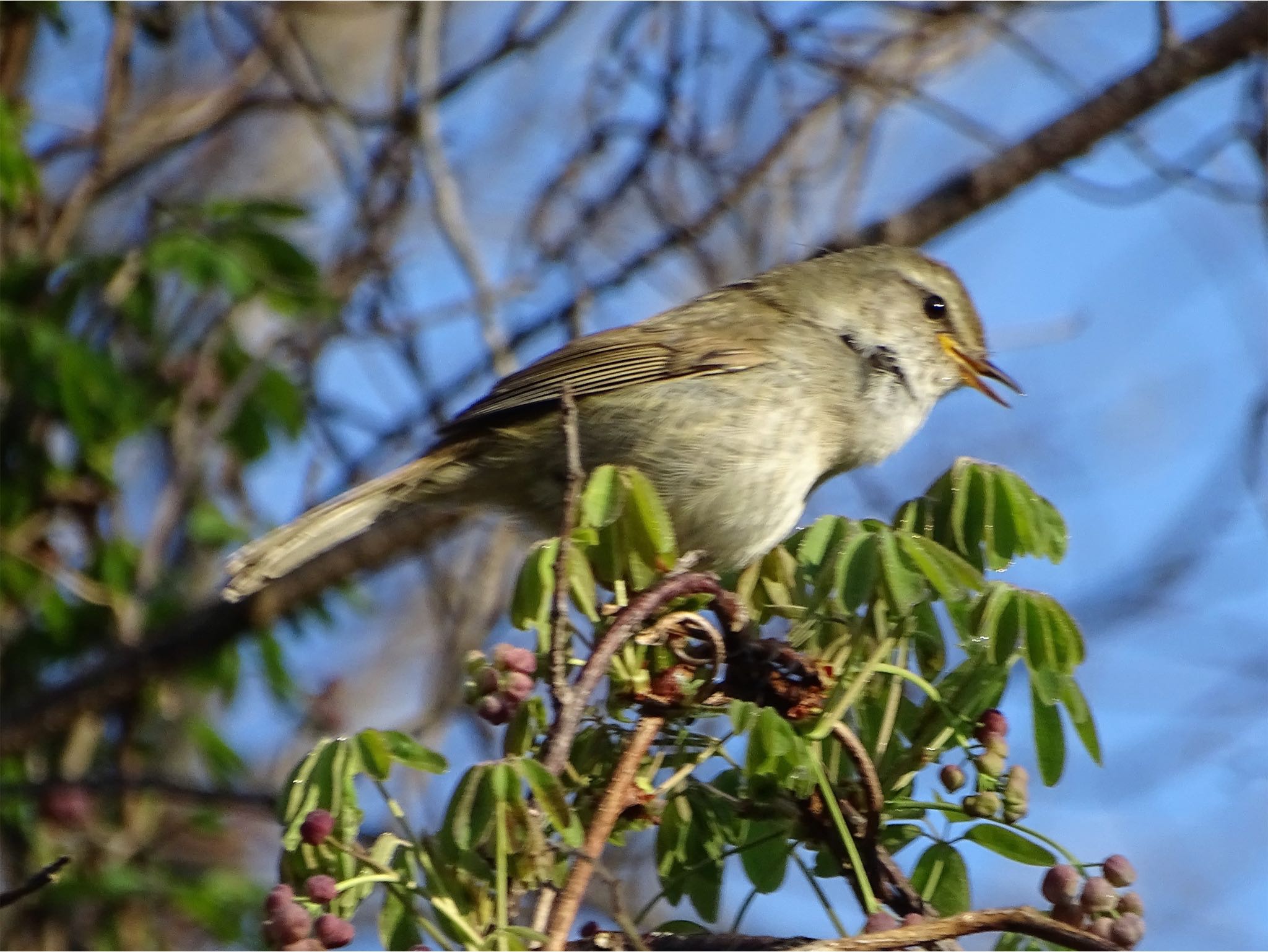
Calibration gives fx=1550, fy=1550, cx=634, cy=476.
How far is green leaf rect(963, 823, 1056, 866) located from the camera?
219cm

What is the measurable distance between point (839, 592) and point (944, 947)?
515 millimetres

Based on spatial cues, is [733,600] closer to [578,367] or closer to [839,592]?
[839,592]

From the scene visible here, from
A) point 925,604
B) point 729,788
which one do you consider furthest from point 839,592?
point 729,788

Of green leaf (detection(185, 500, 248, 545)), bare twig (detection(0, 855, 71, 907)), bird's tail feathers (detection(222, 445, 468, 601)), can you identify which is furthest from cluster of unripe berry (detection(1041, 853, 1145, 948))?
green leaf (detection(185, 500, 248, 545))

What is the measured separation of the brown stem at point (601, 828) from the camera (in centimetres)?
179

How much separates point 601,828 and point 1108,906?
68cm

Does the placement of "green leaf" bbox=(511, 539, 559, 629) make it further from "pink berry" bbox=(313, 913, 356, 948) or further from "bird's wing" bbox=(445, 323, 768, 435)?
"bird's wing" bbox=(445, 323, 768, 435)

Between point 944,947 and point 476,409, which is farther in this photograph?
point 476,409

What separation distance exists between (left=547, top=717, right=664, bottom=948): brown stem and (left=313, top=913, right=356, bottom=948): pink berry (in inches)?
10.0

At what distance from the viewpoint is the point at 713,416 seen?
370 centimetres

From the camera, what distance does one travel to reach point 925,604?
2.22m

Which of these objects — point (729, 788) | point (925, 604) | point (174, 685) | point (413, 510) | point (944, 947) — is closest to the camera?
point (944, 947)

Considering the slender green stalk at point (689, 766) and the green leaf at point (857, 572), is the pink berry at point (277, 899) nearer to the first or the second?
the slender green stalk at point (689, 766)

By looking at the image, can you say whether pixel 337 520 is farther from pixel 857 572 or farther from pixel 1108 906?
pixel 1108 906
